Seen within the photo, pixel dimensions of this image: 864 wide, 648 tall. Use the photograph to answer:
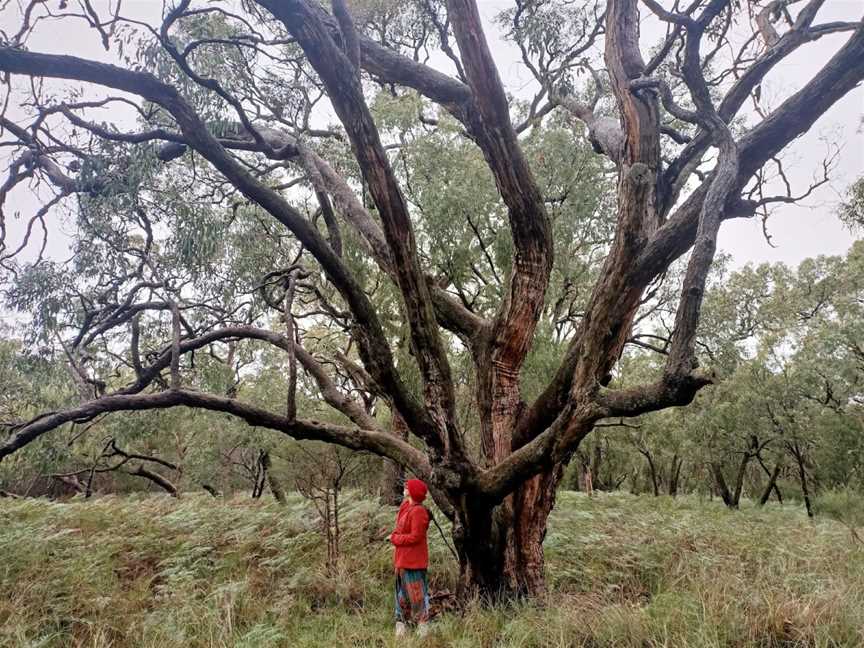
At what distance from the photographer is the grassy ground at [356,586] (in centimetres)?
385

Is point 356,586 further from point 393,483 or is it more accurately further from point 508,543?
point 393,483

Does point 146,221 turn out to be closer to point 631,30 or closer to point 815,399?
point 631,30

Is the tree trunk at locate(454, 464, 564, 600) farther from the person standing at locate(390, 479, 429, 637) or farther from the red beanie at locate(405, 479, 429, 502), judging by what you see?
the red beanie at locate(405, 479, 429, 502)

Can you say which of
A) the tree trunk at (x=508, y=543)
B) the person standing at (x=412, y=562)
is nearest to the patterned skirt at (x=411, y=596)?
the person standing at (x=412, y=562)

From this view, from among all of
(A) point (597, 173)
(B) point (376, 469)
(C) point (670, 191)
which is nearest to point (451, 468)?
(C) point (670, 191)

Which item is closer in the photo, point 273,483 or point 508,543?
point 508,543

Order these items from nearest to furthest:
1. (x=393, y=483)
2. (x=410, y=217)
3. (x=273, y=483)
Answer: (x=410, y=217) < (x=393, y=483) < (x=273, y=483)

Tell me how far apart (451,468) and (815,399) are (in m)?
15.3

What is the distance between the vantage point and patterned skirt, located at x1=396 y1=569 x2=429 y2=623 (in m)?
5.15

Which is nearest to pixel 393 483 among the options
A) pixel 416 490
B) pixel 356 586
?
pixel 356 586

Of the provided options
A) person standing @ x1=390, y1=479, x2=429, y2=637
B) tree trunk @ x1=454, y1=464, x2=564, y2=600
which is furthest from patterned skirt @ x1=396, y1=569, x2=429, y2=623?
tree trunk @ x1=454, y1=464, x2=564, y2=600

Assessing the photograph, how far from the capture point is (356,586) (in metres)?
6.18

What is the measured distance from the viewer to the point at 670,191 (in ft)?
17.6

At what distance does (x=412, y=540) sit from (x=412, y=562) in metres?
0.21
